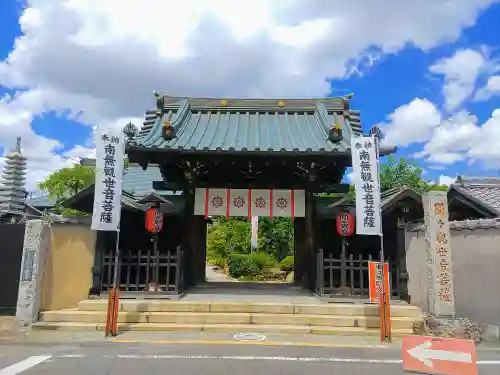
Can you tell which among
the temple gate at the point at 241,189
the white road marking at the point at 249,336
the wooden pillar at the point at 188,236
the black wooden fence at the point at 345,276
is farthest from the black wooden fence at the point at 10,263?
the black wooden fence at the point at 345,276

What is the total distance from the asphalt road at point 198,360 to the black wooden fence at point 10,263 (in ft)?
8.48

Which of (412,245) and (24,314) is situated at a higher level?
(412,245)

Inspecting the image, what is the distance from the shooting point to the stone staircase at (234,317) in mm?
8820

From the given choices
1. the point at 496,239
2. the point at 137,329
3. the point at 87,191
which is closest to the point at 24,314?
the point at 137,329

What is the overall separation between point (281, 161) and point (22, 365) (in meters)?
7.40

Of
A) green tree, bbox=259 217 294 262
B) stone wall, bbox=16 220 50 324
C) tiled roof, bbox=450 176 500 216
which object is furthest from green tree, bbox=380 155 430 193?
stone wall, bbox=16 220 50 324

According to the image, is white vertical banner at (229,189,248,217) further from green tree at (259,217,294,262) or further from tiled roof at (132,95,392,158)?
green tree at (259,217,294,262)

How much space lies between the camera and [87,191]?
1067cm

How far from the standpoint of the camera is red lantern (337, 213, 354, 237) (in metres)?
10.8

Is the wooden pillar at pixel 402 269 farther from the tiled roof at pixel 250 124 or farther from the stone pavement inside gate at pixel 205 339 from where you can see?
the tiled roof at pixel 250 124

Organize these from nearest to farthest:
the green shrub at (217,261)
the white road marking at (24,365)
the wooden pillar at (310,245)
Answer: the white road marking at (24,365) < the wooden pillar at (310,245) < the green shrub at (217,261)

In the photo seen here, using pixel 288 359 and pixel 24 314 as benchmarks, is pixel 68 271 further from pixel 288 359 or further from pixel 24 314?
pixel 288 359

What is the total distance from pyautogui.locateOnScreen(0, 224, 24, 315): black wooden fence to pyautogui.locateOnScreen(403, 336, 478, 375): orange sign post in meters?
9.41

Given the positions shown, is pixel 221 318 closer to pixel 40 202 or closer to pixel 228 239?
pixel 40 202
